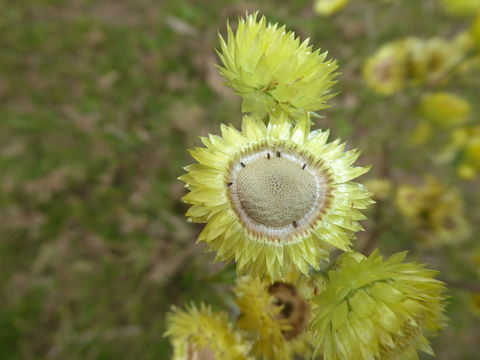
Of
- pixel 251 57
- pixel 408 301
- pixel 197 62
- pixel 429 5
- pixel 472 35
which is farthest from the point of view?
pixel 429 5

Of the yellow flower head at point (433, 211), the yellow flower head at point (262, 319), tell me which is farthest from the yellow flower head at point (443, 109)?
the yellow flower head at point (262, 319)

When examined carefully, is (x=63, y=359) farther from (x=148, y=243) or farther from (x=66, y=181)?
(x=66, y=181)

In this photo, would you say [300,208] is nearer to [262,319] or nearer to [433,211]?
[262,319]

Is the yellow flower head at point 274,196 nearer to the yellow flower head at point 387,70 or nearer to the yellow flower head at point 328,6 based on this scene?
the yellow flower head at point 387,70

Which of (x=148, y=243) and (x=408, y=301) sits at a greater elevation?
(x=148, y=243)

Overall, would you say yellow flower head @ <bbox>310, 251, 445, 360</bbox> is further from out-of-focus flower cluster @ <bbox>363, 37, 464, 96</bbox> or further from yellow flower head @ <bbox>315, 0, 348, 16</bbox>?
yellow flower head @ <bbox>315, 0, 348, 16</bbox>

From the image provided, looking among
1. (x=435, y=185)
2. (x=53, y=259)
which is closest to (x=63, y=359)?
(x=53, y=259)
